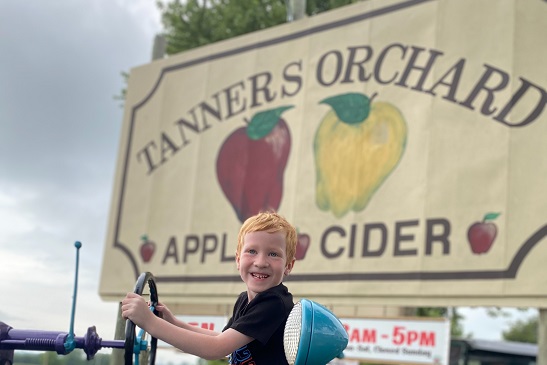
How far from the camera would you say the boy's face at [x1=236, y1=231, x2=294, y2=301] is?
89.2 inches

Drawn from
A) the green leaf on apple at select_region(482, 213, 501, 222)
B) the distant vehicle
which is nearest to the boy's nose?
the green leaf on apple at select_region(482, 213, 501, 222)

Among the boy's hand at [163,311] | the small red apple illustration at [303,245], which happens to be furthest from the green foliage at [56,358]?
the small red apple illustration at [303,245]

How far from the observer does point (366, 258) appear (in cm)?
646

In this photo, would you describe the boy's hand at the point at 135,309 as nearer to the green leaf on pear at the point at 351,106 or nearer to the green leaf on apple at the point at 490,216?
the green leaf on apple at the point at 490,216

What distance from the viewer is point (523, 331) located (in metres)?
45.8

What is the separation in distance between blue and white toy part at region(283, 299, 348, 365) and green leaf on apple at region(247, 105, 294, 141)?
18.1 ft

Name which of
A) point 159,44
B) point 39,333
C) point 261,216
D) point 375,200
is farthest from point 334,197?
point 39,333

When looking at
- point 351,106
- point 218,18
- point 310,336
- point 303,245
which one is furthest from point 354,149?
point 218,18

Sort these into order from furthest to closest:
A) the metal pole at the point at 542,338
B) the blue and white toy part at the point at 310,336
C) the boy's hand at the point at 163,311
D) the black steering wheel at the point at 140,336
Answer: the metal pole at the point at 542,338 → the boy's hand at the point at 163,311 → the blue and white toy part at the point at 310,336 → the black steering wheel at the point at 140,336

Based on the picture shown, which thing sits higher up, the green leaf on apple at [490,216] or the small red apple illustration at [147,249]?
the green leaf on apple at [490,216]

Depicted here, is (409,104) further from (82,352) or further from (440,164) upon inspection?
(82,352)

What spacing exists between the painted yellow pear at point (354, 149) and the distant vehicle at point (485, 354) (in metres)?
6.65

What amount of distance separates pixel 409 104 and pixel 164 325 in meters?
4.83

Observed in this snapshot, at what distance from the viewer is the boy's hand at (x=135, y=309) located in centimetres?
192
